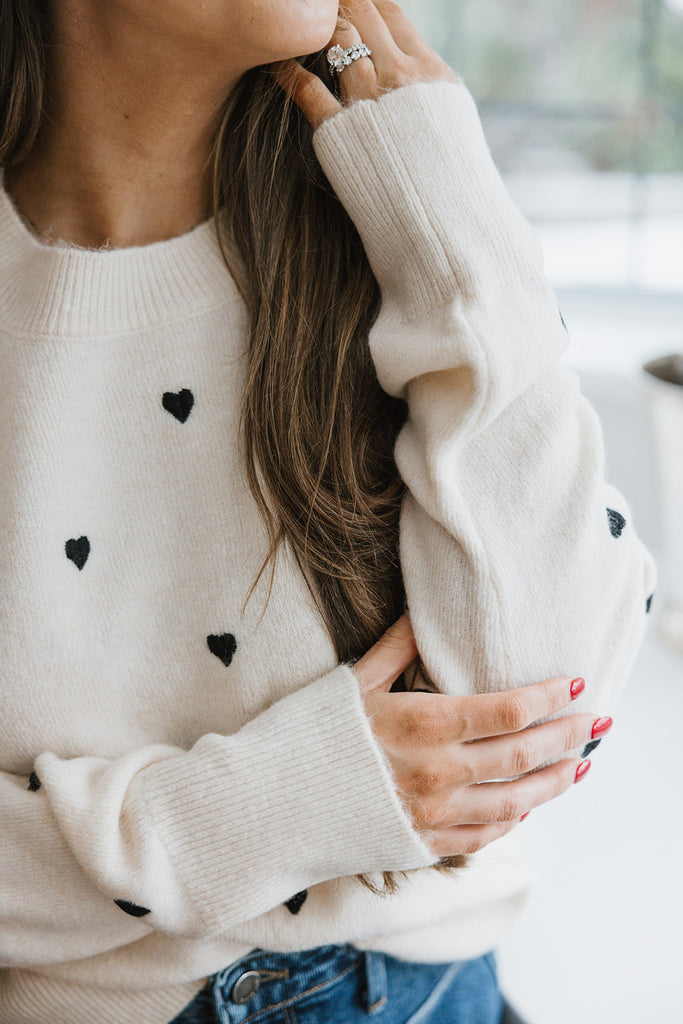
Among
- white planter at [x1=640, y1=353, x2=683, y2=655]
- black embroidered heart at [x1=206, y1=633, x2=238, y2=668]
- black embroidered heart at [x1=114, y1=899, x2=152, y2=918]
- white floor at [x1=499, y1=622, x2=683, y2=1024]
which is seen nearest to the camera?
black embroidered heart at [x1=114, y1=899, x2=152, y2=918]

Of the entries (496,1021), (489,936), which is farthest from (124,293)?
(496,1021)

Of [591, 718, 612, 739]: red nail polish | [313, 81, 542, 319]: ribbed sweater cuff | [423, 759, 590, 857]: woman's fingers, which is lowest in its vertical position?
[423, 759, 590, 857]: woman's fingers

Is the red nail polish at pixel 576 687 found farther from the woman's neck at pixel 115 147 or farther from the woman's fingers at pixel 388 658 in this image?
the woman's neck at pixel 115 147

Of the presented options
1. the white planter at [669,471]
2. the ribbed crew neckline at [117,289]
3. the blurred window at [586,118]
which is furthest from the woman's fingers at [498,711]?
the blurred window at [586,118]

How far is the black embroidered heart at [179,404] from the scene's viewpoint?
2.75ft

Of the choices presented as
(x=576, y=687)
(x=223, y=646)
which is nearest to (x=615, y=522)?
(x=576, y=687)

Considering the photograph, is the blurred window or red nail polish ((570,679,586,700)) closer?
red nail polish ((570,679,586,700))

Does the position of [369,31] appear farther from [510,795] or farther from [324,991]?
[324,991]

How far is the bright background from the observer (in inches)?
45.1

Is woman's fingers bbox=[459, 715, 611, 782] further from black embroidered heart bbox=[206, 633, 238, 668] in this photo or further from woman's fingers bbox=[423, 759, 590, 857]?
black embroidered heart bbox=[206, 633, 238, 668]

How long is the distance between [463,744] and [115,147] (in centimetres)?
64

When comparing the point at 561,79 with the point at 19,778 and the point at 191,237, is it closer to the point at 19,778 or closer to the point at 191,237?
the point at 191,237

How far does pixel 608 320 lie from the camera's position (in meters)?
2.33

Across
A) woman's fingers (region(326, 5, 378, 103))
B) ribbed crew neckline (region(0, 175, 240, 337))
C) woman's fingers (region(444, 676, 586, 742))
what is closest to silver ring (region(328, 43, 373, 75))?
woman's fingers (region(326, 5, 378, 103))
